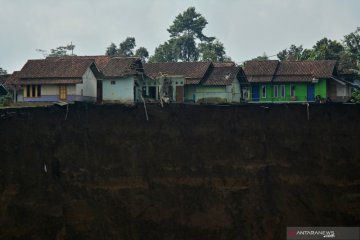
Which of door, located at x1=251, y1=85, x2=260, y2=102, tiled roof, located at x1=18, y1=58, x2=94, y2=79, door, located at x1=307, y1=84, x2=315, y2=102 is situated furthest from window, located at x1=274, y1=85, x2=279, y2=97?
tiled roof, located at x1=18, y1=58, x2=94, y2=79

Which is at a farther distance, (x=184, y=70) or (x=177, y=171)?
(x=184, y=70)

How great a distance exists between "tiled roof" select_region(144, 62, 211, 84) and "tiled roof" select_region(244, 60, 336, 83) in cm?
329

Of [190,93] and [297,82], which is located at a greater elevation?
[297,82]

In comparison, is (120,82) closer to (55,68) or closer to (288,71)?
(55,68)

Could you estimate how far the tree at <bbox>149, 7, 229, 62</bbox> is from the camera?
212 ft

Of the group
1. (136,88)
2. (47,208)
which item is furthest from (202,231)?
(136,88)

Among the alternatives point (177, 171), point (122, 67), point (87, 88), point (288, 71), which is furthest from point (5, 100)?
point (288, 71)

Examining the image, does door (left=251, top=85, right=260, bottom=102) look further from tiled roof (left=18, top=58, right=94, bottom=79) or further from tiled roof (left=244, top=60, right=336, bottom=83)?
tiled roof (left=18, top=58, right=94, bottom=79)

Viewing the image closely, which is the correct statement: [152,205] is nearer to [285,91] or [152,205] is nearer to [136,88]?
[136,88]

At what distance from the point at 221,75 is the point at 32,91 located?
11502 millimetres

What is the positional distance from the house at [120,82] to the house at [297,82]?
7.69 m

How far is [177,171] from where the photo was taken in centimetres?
3094

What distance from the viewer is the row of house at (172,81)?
3662cm

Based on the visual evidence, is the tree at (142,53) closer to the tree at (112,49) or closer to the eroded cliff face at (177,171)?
the tree at (112,49)
